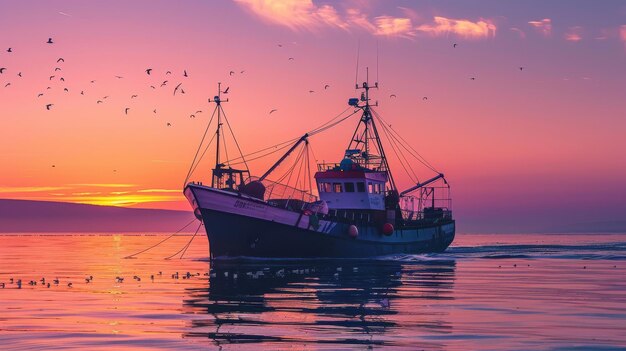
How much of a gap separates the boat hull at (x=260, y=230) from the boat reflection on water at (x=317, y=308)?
13.3m

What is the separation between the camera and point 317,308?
3095 cm

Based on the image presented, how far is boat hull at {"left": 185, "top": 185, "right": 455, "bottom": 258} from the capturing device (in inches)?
2628

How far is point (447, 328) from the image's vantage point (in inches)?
996

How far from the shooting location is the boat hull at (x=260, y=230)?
219 ft

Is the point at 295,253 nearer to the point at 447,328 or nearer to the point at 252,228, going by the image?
the point at 252,228

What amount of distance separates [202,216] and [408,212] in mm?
33600

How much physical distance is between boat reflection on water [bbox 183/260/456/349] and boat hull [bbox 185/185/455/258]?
13.3 m

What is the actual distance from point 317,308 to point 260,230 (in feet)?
121

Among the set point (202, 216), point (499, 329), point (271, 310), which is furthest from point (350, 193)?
point (499, 329)

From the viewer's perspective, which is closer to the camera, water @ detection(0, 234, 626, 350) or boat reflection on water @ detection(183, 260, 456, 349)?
water @ detection(0, 234, 626, 350)

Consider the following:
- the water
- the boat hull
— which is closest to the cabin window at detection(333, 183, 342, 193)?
the boat hull

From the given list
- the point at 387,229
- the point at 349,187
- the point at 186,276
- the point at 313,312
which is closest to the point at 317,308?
the point at 313,312

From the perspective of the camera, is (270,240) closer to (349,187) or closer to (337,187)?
(337,187)

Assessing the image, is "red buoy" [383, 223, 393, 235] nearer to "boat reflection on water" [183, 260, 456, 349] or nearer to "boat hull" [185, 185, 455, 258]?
"boat hull" [185, 185, 455, 258]
